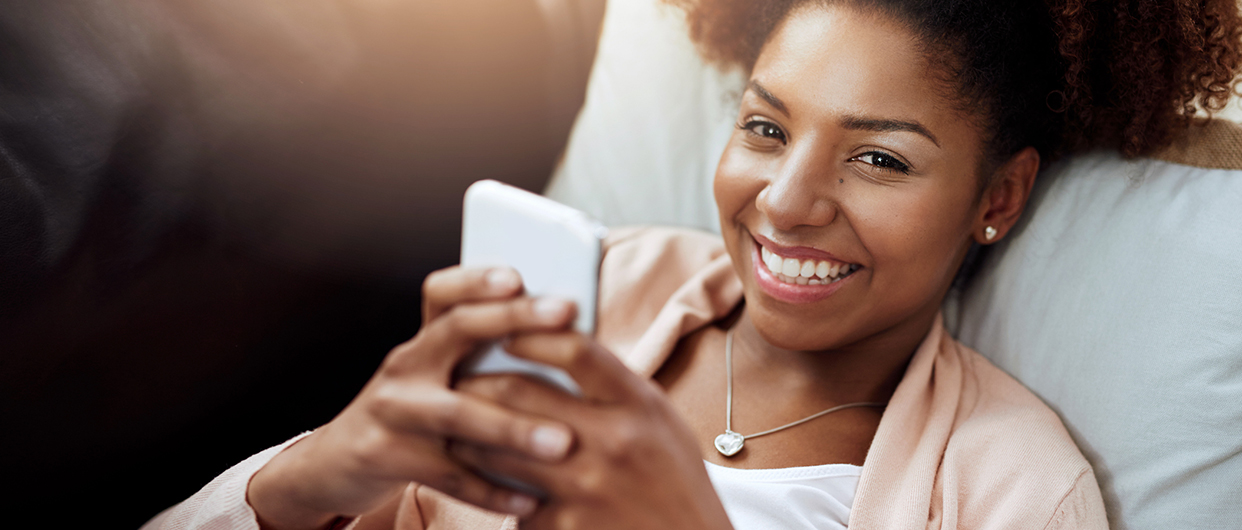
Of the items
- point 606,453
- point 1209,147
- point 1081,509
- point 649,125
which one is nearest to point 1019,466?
point 1081,509

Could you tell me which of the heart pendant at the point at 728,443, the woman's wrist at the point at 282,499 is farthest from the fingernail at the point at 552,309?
the heart pendant at the point at 728,443

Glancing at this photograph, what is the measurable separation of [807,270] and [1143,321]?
0.42 metres

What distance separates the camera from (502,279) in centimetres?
55

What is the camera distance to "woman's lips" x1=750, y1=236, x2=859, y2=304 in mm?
937

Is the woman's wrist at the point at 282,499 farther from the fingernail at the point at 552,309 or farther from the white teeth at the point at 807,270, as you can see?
the white teeth at the point at 807,270

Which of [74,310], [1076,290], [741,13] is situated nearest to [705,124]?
[741,13]

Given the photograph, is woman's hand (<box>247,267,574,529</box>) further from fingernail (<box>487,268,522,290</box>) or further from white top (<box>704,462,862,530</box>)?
white top (<box>704,462,862,530</box>)

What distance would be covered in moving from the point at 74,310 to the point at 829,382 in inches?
35.3

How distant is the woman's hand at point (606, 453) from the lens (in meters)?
0.54

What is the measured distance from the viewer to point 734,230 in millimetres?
1024

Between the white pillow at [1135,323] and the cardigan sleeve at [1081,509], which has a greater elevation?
the white pillow at [1135,323]

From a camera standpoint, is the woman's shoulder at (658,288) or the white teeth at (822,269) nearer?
the white teeth at (822,269)

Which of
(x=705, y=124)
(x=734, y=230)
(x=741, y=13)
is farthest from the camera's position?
(x=705, y=124)

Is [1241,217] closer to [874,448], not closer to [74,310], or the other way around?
[874,448]
